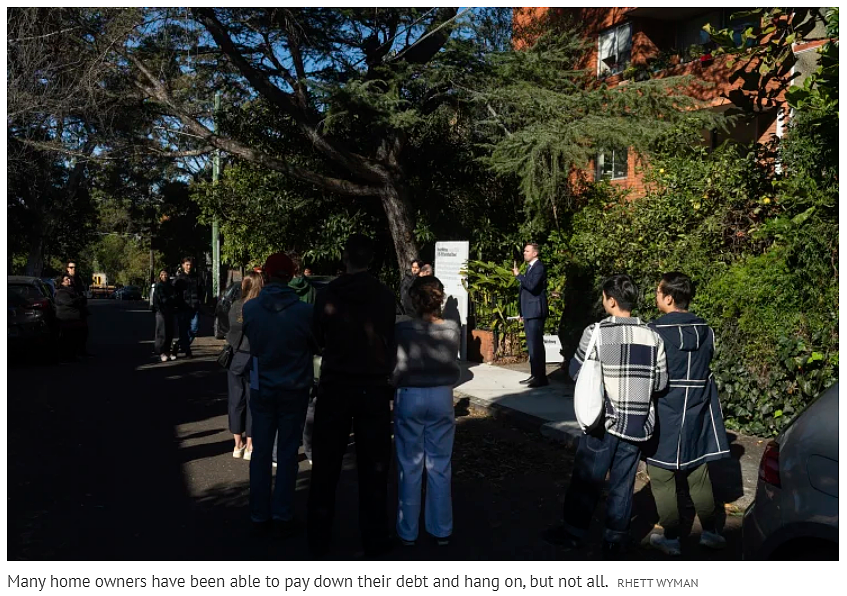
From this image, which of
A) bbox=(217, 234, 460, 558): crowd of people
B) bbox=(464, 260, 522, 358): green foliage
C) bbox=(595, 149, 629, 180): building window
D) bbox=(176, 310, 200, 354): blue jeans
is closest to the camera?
bbox=(217, 234, 460, 558): crowd of people

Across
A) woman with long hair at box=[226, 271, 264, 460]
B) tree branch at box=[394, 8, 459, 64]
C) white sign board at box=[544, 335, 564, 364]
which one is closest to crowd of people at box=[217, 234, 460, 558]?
woman with long hair at box=[226, 271, 264, 460]

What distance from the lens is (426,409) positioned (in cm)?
489

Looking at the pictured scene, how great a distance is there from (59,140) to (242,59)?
534 cm

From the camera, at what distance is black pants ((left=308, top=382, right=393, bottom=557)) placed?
4750mm

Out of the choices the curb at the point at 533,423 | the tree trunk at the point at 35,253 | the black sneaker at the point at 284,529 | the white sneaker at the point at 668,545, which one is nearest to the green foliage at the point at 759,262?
the curb at the point at 533,423

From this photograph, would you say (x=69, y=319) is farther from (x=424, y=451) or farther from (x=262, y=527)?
(x=424, y=451)

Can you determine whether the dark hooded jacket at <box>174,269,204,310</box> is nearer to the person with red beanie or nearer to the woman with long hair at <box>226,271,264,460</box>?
the woman with long hair at <box>226,271,264,460</box>

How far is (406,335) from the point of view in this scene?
4887 mm

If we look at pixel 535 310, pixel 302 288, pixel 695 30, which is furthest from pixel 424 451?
pixel 695 30

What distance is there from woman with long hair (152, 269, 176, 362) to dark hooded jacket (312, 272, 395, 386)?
1056cm

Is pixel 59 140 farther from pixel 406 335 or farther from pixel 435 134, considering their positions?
pixel 406 335

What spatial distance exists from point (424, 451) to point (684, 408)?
1547 millimetres

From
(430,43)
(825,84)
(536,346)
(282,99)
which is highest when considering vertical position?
(430,43)

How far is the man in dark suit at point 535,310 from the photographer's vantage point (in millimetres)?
10852
